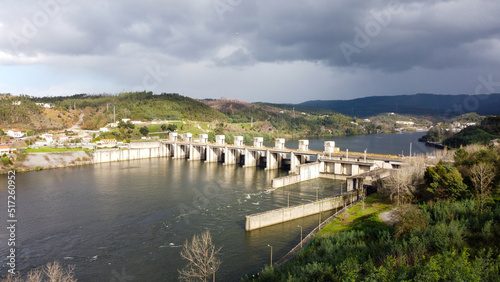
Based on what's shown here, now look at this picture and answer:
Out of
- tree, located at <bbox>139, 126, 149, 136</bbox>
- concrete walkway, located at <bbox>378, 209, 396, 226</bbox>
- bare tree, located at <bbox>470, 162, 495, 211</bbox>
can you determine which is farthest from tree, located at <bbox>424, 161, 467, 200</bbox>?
tree, located at <bbox>139, 126, 149, 136</bbox>

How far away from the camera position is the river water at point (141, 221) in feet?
74.4

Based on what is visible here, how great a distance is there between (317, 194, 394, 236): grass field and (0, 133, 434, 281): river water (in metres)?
2.70

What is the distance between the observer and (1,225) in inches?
1168

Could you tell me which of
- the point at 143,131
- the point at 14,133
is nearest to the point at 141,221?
the point at 143,131

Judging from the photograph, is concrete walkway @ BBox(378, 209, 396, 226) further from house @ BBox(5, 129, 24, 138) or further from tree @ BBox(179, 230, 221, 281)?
house @ BBox(5, 129, 24, 138)

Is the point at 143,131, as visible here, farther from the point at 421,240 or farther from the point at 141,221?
the point at 421,240

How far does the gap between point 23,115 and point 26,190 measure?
68.8 m

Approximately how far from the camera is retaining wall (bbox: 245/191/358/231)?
28.6m

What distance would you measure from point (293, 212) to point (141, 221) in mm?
14627

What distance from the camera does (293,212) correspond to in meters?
31.3

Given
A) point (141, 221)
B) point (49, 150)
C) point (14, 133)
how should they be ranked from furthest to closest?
point (14, 133)
point (49, 150)
point (141, 221)

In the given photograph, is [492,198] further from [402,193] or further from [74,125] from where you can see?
[74,125]

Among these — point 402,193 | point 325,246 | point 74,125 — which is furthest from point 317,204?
point 74,125

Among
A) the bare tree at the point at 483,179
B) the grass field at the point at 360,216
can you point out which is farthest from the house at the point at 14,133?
the bare tree at the point at 483,179
